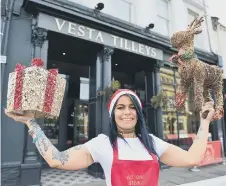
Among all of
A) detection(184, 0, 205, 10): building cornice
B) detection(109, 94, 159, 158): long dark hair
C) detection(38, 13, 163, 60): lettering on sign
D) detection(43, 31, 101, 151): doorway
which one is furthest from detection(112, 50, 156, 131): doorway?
detection(109, 94, 159, 158): long dark hair

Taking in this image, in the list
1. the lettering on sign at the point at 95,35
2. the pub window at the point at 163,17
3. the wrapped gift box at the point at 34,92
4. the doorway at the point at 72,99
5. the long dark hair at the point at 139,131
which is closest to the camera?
the wrapped gift box at the point at 34,92

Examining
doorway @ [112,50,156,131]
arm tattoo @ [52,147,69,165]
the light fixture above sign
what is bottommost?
arm tattoo @ [52,147,69,165]

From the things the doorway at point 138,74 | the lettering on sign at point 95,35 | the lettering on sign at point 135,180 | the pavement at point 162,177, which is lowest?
the pavement at point 162,177

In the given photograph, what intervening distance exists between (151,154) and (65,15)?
6.22 metres

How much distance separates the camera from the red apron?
1.29m

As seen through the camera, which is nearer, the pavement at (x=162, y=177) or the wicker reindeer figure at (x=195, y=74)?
the wicker reindeer figure at (x=195, y=74)

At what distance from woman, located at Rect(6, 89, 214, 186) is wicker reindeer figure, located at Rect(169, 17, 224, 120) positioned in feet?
0.35

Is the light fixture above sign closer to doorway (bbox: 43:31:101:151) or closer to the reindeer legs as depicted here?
doorway (bbox: 43:31:101:151)

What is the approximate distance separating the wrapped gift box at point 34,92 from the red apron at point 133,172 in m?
0.55

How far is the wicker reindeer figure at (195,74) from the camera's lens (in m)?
1.17

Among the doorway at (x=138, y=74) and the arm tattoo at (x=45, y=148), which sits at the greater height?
the doorway at (x=138, y=74)

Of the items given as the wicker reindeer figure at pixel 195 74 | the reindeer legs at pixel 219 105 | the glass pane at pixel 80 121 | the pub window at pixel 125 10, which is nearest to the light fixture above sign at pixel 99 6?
the pub window at pixel 125 10

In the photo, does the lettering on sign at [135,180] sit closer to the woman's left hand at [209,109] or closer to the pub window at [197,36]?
the woman's left hand at [209,109]

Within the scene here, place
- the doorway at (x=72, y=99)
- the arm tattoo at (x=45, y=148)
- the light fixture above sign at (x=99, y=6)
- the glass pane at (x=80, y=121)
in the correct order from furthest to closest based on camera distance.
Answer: the glass pane at (x=80, y=121) → the doorway at (x=72, y=99) → the light fixture above sign at (x=99, y=6) → the arm tattoo at (x=45, y=148)
